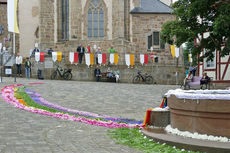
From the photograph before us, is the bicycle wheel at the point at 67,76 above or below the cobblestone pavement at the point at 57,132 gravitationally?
above

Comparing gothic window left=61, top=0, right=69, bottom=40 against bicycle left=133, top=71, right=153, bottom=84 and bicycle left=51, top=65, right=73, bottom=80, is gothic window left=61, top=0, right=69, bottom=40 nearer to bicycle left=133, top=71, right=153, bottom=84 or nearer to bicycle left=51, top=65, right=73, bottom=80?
bicycle left=51, top=65, right=73, bottom=80

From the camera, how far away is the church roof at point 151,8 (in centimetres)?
3609

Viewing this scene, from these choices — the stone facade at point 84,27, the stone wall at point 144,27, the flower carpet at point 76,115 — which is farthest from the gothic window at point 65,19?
the flower carpet at point 76,115

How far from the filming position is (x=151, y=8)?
3709 cm

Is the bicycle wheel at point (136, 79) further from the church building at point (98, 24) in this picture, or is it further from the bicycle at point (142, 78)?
the church building at point (98, 24)

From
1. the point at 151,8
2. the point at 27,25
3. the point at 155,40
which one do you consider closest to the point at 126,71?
the point at 155,40

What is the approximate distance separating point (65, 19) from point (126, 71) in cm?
981

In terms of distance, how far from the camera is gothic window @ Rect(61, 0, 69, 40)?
1309 inches

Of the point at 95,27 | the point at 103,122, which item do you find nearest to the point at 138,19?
the point at 95,27

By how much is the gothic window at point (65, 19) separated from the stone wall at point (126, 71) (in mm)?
6461

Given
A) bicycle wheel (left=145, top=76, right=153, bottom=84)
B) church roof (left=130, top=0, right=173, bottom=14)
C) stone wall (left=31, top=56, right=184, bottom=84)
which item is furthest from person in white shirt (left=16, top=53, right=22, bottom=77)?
church roof (left=130, top=0, right=173, bottom=14)

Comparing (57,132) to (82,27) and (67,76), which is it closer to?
(67,76)

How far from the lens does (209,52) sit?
1803cm

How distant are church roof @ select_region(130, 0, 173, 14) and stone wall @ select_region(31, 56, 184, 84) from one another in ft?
31.8
